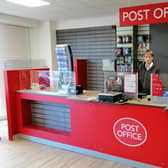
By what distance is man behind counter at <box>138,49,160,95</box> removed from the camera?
3670 mm

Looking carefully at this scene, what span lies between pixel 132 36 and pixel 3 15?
11.3 ft

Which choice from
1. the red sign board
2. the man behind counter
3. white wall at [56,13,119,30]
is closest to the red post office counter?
the man behind counter

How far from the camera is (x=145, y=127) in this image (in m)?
3.09

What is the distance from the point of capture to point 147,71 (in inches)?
149

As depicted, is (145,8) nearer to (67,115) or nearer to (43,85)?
(67,115)

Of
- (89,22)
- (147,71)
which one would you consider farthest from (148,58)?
(89,22)

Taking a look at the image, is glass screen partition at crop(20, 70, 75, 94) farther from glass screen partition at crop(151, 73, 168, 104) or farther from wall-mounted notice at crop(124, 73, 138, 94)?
glass screen partition at crop(151, 73, 168, 104)

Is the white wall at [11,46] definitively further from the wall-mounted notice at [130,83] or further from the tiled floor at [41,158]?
the wall-mounted notice at [130,83]

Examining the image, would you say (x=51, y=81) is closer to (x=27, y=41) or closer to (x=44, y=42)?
(x=44, y=42)

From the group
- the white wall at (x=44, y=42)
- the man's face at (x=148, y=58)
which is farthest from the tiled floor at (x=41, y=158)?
the white wall at (x=44, y=42)

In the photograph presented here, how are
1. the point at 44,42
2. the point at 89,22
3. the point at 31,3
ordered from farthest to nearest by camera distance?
the point at 44,42, the point at 89,22, the point at 31,3

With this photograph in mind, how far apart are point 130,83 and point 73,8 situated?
2.90 meters

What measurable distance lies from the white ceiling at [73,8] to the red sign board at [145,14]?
67.1 inches

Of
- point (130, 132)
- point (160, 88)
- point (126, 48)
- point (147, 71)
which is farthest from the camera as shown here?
point (126, 48)
